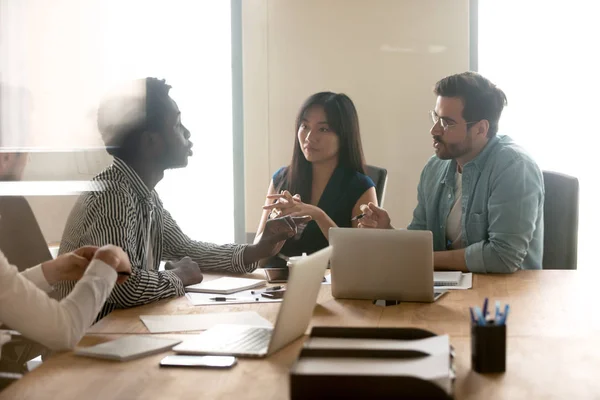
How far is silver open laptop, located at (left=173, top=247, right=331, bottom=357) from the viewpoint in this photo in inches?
60.7

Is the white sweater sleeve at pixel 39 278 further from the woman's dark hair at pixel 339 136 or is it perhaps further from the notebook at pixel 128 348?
the woman's dark hair at pixel 339 136

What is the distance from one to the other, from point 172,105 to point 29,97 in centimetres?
173

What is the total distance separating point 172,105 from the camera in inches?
105

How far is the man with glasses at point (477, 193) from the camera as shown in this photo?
2.61 m

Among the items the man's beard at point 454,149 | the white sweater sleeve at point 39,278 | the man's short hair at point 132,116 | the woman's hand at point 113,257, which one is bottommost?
the white sweater sleeve at point 39,278

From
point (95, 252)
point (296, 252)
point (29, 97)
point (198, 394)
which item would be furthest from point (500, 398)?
point (29, 97)

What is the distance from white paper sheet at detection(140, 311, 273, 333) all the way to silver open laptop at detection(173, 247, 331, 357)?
87 millimetres

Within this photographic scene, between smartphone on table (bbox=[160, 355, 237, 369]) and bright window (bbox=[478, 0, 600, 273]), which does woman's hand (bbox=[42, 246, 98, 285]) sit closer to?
smartphone on table (bbox=[160, 355, 237, 369])

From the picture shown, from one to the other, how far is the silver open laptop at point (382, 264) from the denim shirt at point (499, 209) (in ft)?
1.78

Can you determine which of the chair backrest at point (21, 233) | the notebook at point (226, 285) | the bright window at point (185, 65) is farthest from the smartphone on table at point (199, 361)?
the bright window at point (185, 65)

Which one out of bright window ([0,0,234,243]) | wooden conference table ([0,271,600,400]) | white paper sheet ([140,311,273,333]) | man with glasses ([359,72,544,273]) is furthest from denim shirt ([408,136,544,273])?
bright window ([0,0,234,243])

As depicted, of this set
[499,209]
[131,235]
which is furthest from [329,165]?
[131,235]

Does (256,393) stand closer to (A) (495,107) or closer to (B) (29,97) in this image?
(A) (495,107)

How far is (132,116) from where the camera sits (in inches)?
101
